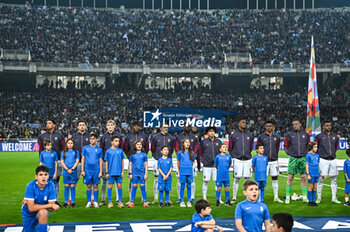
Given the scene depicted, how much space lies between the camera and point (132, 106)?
148 feet

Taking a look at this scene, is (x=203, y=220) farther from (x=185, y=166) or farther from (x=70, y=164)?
(x=70, y=164)

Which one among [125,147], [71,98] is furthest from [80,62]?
[125,147]

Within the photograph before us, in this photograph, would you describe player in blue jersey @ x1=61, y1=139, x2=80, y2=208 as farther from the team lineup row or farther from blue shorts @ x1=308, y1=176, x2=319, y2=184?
blue shorts @ x1=308, y1=176, x2=319, y2=184

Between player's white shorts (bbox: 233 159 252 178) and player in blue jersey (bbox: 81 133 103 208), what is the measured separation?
3.46m

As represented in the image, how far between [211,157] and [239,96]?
40343mm

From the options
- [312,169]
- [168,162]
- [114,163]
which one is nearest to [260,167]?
[312,169]

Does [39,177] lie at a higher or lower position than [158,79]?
lower

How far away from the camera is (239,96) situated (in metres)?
51.0

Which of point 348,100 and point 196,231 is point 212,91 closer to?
point 348,100

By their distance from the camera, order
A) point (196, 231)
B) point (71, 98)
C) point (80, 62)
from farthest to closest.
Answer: point (80, 62) < point (71, 98) < point (196, 231)

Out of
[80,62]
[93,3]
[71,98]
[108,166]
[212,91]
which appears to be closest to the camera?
[108,166]

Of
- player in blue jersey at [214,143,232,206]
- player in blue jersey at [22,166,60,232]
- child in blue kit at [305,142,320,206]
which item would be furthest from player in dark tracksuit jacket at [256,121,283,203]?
player in blue jersey at [22,166,60,232]

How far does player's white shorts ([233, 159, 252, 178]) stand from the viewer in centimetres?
1130

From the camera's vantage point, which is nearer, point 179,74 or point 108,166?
point 108,166
